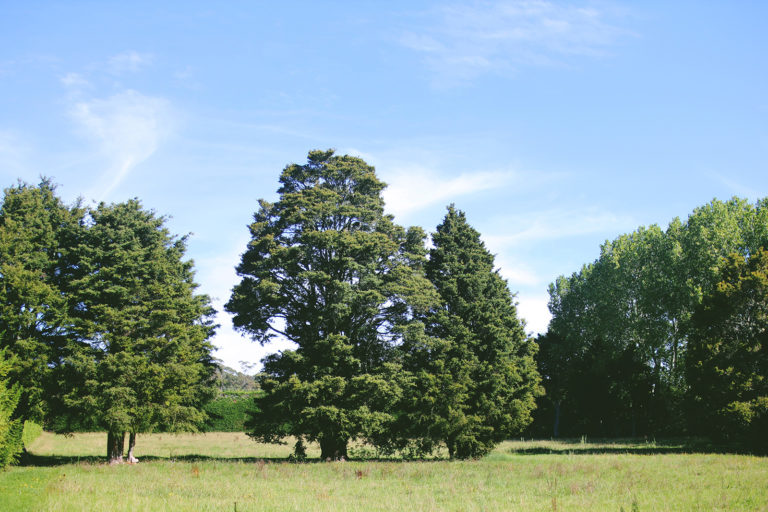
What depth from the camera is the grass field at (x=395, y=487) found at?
1384 centimetres

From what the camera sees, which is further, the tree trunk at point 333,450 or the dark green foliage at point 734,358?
the dark green foliage at point 734,358

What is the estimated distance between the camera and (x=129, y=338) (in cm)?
2838

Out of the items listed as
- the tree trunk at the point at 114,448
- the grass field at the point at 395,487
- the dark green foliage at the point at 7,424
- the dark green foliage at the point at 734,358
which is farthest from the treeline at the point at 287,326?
the dark green foliage at the point at 734,358

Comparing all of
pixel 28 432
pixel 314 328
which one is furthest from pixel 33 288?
pixel 314 328

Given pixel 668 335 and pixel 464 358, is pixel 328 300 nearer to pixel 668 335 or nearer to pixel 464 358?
pixel 464 358

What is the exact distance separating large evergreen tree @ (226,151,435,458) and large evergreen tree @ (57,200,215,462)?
3.88 m

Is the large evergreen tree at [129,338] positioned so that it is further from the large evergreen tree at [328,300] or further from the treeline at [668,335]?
the treeline at [668,335]

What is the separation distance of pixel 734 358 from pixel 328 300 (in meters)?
24.5

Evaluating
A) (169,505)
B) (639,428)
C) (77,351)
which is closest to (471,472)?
(169,505)

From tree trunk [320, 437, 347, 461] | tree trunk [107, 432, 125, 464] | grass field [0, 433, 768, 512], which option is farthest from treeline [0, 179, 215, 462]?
tree trunk [320, 437, 347, 461]

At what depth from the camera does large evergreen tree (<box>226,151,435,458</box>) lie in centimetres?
2728

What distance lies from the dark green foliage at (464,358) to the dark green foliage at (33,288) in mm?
19532

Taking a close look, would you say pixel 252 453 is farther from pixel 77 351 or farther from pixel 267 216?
pixel 267 216

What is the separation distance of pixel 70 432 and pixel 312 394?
14.8m
